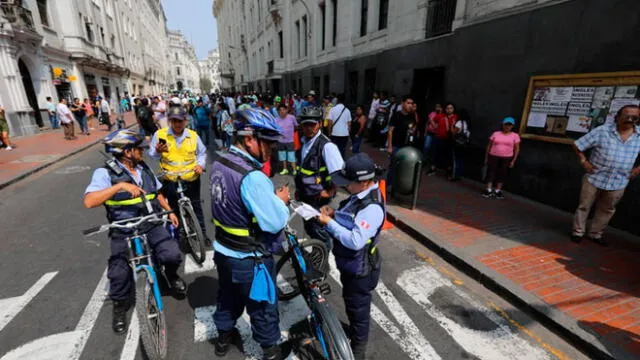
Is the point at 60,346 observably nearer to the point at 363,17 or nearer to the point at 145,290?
the point at 145,290

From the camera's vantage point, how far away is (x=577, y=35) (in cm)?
543

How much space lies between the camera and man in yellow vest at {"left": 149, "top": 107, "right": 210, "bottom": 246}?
4.12 metres

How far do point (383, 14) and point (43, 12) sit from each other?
860 inches

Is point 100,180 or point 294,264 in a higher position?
point 100,180

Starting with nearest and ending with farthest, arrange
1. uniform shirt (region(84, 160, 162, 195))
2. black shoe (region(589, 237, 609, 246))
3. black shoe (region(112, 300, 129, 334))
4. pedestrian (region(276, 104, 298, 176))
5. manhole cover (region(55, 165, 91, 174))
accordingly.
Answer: uniform shirt (region(84, 160, 162, 195)), black shoe (region(112, 300, 129, 334)), black shoe (region(589, 237, 609, 246)), pedestrian (region(276, 104, 298, 176)), manhole cover (region(55, 165, 91, 174))

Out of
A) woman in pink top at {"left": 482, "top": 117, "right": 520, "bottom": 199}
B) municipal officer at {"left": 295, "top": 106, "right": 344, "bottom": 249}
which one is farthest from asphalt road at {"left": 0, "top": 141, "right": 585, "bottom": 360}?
woman in pink top at {"left": 482, "top": 117, "right": 520, "bottom": 199}

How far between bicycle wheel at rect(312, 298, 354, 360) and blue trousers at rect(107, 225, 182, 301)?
1.66m

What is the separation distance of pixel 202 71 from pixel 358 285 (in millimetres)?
190125

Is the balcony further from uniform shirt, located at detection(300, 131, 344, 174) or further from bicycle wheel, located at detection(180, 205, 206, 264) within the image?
bicycle wheel, located at detection(180, 205, 206, 264)

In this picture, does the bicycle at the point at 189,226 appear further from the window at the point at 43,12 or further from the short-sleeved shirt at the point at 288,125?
the window at the point at 43,12

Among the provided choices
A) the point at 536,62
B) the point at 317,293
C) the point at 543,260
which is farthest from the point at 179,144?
the point at 536,62

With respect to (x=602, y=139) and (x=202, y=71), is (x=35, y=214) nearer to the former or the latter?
(x=602, y=139)

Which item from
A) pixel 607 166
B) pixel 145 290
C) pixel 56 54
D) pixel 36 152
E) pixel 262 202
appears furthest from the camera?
pixel 56 54

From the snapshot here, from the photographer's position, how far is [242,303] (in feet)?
8.57
